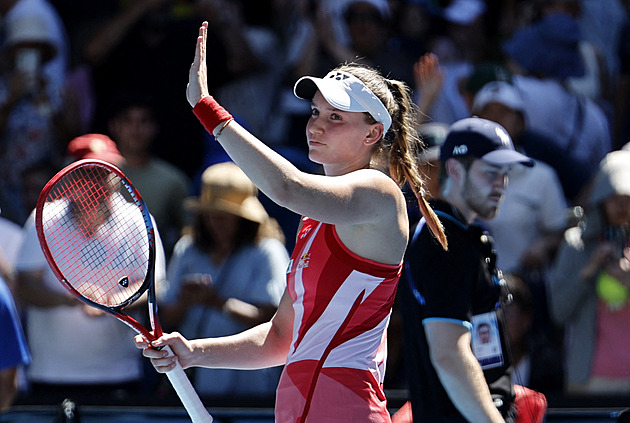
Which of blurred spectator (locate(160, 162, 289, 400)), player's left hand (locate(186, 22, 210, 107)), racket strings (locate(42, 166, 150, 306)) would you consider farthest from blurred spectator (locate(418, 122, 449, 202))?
player's left hand (locate(186, 22, 210, 107))

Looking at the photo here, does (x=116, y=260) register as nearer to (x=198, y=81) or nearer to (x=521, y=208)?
(x=198, y=81)

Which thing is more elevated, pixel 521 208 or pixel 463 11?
pixel 463 11

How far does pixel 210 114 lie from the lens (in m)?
2.57

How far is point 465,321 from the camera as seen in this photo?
10.9ft

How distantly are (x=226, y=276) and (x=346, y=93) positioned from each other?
8.43 feet

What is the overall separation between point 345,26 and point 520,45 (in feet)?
4.03

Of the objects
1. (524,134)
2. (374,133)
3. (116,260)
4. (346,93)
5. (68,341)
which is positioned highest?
(346,93)

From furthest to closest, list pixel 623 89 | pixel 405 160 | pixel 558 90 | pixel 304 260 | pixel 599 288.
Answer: pixel 623 89 < pixel 558 90 < pixel 599 288 < pixel 405 160 < pixel 304 260

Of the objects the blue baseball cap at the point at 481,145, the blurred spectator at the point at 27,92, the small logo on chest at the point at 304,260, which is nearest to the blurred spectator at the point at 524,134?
the blue baseball cap at the point at 481,145

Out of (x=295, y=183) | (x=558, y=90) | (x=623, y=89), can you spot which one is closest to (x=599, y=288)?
(x=558, y=90)

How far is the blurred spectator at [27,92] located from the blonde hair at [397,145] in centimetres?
419

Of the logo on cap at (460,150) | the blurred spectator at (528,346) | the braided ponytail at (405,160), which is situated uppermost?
the braided ponytail at (405,160)

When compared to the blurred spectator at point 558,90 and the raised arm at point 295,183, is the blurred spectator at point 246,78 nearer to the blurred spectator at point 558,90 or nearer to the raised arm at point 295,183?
the blurred spectator at point 558,90

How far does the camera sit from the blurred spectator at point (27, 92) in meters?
6.86
